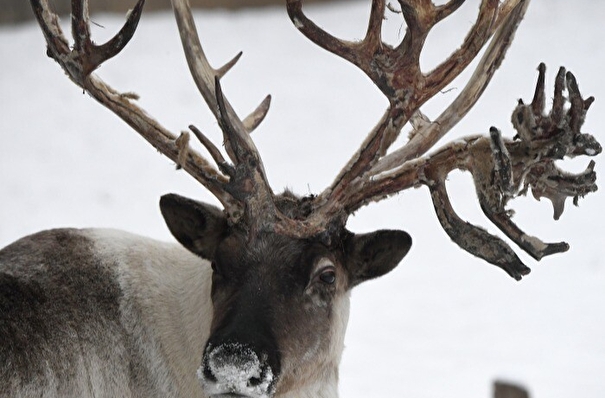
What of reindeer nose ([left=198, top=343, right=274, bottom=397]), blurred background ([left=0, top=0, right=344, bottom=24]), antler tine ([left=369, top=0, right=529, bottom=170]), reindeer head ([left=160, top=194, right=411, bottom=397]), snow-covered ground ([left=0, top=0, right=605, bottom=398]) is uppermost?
blurred background ([left=0, top=0, right=344, bottom=24])

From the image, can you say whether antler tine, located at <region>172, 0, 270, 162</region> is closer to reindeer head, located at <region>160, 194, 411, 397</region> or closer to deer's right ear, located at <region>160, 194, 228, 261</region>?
deer's right ear, located at <region>160, 194, 228, 261</region>

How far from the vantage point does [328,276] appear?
459 cm

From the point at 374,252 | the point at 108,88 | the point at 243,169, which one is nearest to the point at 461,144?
the point at 374,252

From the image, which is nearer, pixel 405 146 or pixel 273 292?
pixel 273 292

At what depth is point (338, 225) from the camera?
4.73 m

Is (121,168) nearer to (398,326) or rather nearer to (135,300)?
(398,326)

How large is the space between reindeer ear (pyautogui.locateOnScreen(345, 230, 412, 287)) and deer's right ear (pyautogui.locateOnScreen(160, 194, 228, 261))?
0.65 m

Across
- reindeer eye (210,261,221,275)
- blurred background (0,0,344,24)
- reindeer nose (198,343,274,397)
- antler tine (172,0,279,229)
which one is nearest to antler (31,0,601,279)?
antler tine (172,0,279,229)

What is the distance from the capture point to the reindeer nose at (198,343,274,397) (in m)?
3.93

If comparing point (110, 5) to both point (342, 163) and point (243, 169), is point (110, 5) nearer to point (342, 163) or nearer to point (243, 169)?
point (342, 163)

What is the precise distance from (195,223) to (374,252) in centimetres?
91

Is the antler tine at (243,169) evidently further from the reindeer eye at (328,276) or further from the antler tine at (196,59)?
the reindeer eye at (328,276)

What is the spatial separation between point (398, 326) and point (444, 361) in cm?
78

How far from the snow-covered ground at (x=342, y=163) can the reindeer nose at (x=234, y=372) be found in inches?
93.0
